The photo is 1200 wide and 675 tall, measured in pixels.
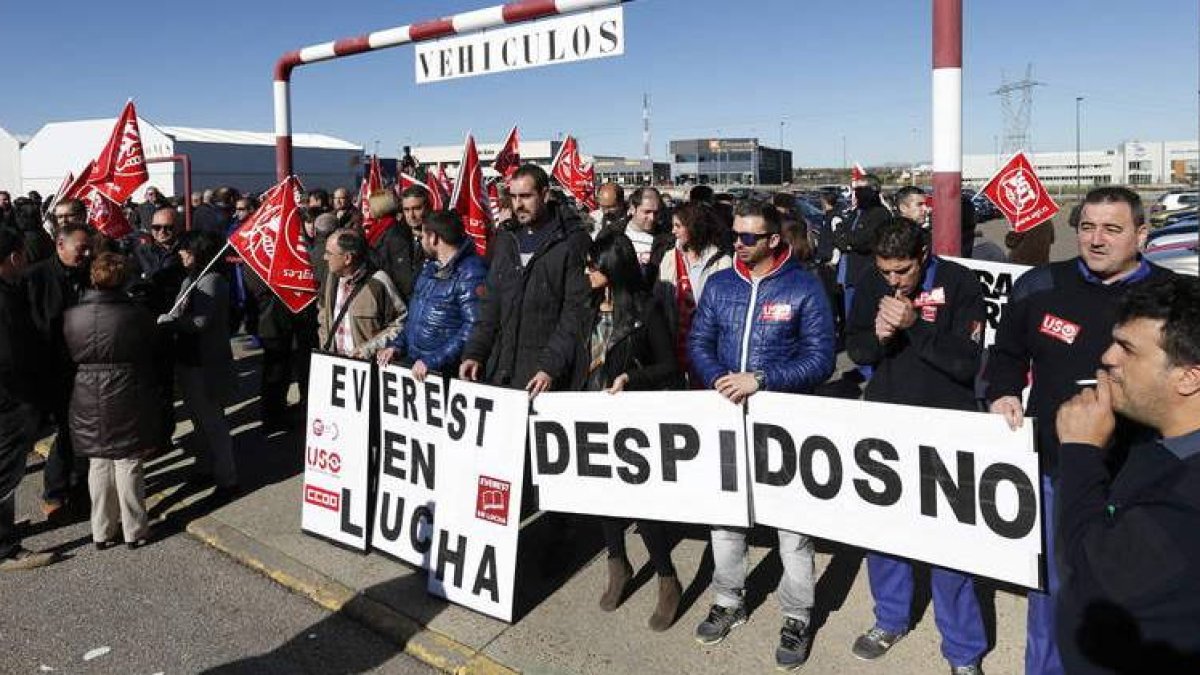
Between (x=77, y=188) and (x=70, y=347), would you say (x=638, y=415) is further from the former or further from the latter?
(x=77, y=188)

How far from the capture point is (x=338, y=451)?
5195 millimetres

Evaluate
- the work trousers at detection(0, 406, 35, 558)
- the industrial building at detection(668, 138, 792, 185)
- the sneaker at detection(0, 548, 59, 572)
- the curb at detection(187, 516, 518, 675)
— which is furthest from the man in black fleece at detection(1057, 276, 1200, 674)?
the industrial building at detection(668, 138, 792, 185)

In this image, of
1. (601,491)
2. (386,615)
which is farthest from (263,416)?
(601,491)

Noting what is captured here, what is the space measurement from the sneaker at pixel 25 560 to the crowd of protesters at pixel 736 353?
1cm

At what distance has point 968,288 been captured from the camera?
12.0ft

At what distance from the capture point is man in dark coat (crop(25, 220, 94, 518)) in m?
5.74

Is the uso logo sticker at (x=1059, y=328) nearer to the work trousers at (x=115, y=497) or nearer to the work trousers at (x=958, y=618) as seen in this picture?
the work trousers at (x=958, y=618)

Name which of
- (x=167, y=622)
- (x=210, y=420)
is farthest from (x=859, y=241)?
(x=167, y=622)

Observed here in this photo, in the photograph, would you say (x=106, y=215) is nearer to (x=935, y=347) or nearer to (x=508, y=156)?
(x=508, y=156)

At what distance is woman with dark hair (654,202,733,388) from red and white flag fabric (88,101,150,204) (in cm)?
630

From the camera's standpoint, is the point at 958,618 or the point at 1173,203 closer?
the point at 958,618

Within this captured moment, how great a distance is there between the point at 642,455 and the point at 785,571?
2.70 feet

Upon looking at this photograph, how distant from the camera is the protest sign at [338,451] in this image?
507 centimetres

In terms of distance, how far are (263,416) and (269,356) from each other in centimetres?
56
